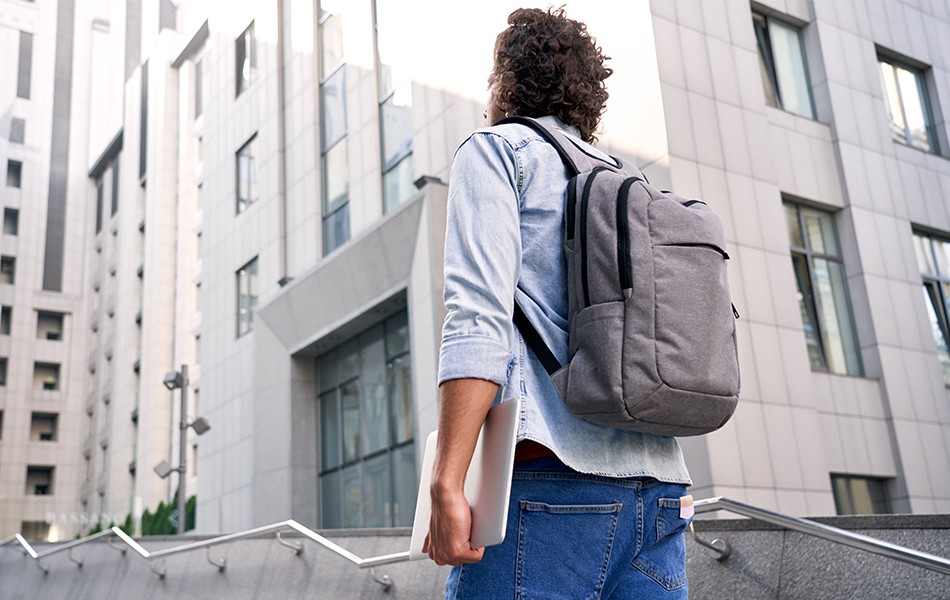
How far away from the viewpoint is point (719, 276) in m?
1.93

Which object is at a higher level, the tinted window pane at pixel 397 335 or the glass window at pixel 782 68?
the glass window at pixel 782 68

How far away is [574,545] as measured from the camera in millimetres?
1773

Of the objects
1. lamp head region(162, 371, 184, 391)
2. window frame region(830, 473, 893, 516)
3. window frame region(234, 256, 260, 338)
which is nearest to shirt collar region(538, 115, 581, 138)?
window frame region(830, 473, 893, 516)

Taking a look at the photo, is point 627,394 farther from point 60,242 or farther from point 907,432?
point 60,242

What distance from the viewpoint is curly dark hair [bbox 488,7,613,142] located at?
2.16m

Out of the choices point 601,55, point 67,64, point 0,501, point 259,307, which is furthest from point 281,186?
point 67,64

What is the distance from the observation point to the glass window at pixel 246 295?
24016 millimetres

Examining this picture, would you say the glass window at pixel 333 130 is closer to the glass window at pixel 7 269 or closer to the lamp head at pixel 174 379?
the lamp head at pixel 174 379

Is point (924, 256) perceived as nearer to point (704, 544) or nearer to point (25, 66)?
point (704, 544)

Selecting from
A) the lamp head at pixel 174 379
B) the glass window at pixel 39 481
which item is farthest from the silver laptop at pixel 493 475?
the glass window at pixel 39 481

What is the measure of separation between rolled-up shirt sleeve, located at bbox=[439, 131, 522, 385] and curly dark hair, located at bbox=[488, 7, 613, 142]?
245 mm

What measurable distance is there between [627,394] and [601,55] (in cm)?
90

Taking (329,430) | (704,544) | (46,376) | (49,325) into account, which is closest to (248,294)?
(329,430)

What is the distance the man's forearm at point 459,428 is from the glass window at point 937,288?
15.7 m
